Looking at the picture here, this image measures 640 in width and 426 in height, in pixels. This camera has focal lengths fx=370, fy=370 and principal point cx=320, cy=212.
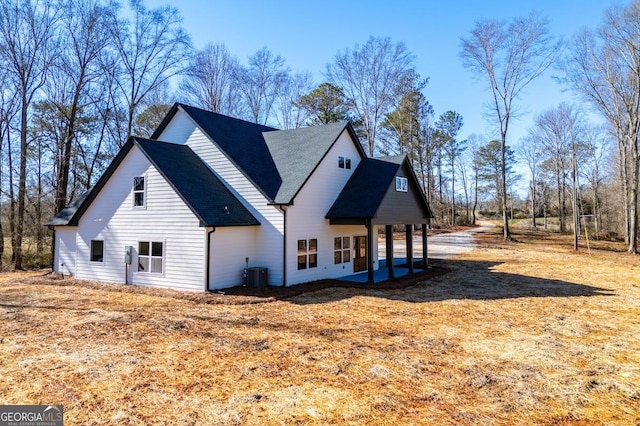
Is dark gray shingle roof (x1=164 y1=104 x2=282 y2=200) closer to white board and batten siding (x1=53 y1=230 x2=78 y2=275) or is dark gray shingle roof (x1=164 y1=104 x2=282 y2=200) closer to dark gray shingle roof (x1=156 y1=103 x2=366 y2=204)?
dark gray shingle roof (x1=156 y1=103 x2=366 y2=204)

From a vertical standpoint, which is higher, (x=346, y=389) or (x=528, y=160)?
(x=528, y=160)

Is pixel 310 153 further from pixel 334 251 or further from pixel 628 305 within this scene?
pixel 628 305

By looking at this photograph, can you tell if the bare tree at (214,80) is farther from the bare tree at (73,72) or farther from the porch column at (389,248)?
the porch column at (389,248)

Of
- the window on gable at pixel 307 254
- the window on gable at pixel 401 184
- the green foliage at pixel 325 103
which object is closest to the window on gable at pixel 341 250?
the window on gable at pixel 307 254

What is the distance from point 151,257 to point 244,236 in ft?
11.0

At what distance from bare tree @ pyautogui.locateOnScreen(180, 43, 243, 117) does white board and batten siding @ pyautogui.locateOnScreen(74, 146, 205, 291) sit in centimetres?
2062

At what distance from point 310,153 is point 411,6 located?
8.26 metres

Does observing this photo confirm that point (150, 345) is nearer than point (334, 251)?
Yes

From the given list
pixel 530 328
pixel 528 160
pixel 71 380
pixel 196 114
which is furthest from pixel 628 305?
pixel 528 160

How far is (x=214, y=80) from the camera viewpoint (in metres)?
33.6

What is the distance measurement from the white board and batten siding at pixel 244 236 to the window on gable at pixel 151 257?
217 cm

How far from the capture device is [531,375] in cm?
571

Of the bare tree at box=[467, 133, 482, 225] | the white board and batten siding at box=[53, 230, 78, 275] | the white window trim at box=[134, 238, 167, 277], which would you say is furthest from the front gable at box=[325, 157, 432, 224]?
the bare tree at box=[467, 133, 482, 225]

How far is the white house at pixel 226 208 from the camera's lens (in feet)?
41.7
